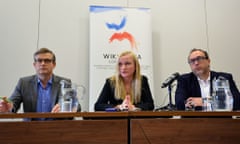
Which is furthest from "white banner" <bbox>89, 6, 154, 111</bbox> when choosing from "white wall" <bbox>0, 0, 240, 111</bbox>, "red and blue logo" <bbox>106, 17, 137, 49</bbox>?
"white wall" <bbox>0, 0, 240, 111</bbox>

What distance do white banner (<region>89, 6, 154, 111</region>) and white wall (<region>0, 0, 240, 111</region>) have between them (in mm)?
260

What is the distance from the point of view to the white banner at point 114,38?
3090 millimetres

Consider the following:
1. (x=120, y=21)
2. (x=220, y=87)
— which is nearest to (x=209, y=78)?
(x=220, y=87)

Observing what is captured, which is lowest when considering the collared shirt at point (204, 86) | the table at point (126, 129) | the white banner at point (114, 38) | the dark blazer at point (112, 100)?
the table at point (126, 129)

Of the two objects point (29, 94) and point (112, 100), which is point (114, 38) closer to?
point (112, 100)

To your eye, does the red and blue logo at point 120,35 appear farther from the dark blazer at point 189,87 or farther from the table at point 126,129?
the table at point 126,129

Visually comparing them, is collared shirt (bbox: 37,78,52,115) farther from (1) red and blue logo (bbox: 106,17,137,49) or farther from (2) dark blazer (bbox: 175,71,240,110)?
(1) red and blue logo (bbox: 106,17,137,49)

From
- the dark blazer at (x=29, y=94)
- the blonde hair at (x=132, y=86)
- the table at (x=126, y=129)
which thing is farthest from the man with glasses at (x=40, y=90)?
the table at (x=126, y=129)

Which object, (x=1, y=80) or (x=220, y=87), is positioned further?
(x=1, y=80)

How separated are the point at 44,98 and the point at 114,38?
1.37 metres

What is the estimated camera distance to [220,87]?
182 centimetres

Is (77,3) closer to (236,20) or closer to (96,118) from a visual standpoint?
(236,20)

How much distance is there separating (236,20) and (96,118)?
3137 mm

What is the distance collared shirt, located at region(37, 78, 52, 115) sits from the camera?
6.52 feet
